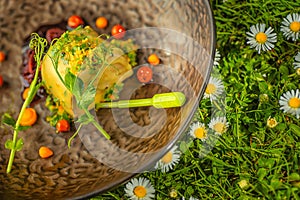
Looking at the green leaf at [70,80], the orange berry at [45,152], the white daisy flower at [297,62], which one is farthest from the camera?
the white daisy flower at [297,62]

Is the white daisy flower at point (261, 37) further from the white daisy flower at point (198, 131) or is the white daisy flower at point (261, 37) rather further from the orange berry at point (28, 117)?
the orange berry at point (28, 117)

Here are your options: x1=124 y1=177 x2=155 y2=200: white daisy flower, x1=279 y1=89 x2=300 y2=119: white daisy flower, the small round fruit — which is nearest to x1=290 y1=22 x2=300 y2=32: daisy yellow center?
x1=279 y1=89 x2=300 y2=119: white daisy flower

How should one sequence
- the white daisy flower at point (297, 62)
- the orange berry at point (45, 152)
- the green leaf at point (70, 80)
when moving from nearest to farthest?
the green leaf at point (70, 80) < the orange berry at point (45, 152) < the white daisy flower at point (297, 62)

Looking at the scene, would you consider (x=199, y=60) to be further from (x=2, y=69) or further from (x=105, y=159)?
(x=2, y=69)

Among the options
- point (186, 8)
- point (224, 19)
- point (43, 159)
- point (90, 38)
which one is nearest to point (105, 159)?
point (43, 159)

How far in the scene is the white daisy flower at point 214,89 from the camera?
4.63 ft

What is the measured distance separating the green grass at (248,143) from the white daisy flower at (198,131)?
0.05ft

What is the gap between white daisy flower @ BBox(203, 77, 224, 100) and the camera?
1.41 metres

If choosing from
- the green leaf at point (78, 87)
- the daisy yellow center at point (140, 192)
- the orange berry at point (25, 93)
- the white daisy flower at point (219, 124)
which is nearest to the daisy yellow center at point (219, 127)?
the white daisy flower at point (219, 124)

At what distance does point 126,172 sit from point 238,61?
45 cm

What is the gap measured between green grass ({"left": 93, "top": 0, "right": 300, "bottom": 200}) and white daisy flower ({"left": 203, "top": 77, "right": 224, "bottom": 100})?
15 mm

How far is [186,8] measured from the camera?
1.33 metres

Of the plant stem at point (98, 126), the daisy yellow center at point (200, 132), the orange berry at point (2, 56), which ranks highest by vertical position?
the orange berry at point (2, 56)

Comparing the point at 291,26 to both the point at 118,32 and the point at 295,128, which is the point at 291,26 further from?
the point at 118,32
